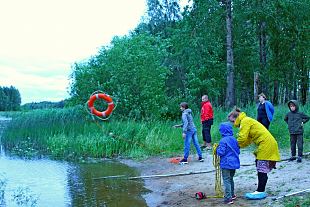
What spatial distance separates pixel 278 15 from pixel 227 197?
15.7 meters

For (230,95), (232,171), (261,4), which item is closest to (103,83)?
(230,95)

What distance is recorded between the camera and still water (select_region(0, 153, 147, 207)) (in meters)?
9.08

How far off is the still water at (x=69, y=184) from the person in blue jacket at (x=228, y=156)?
2.04 m

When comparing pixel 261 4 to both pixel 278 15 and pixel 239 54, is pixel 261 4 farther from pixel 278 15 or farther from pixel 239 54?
pixel 239 54

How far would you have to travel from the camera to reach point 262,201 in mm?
7211

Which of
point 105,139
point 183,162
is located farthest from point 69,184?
point 105,139

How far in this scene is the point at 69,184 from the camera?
428 inches

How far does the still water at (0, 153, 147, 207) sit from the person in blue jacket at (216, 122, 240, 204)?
80.3 inches

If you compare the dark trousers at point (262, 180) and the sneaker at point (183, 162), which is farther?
the sneaker at point (183, 162)

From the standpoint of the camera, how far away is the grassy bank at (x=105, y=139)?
15.5 metres

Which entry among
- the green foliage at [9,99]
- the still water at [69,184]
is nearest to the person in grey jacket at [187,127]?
the still water at [69,184]

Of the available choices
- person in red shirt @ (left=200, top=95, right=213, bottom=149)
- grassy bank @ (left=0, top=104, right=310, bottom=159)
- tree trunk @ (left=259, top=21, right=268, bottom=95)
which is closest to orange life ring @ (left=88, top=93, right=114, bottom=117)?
grassy bank @ (left=0, top=104, right=310, bottom=159)

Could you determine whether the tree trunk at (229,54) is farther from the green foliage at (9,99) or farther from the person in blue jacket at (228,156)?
the green foliage at (9,99)

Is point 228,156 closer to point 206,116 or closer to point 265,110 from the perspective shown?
point 265,110
